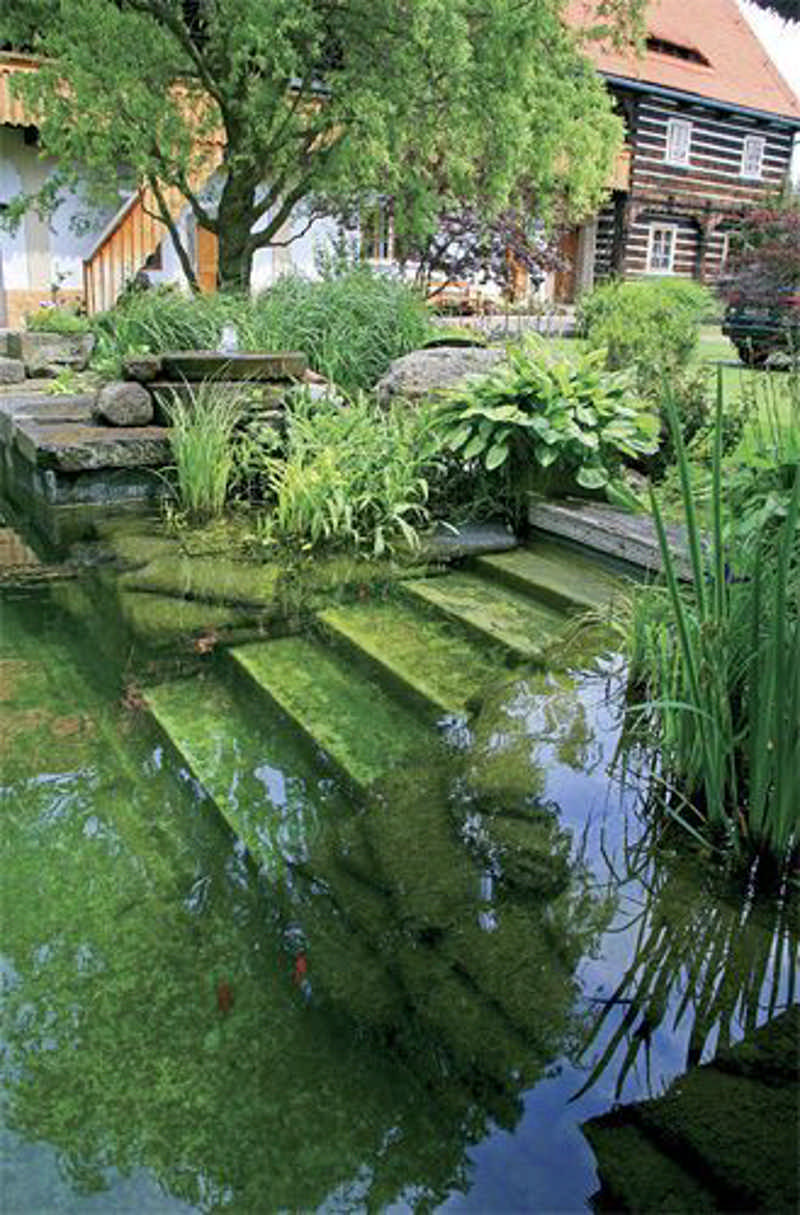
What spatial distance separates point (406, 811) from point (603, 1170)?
3.68 feet

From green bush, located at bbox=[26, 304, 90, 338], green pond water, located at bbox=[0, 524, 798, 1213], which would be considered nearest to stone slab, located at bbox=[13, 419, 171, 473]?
green pond water, located at bbox=[0, 524, 798, 1213]

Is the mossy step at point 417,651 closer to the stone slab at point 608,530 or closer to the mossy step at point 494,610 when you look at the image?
the mossy step at point 494,610

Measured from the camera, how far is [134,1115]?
5.55 feet

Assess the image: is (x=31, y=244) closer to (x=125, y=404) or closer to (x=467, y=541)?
(x=125, y=404)

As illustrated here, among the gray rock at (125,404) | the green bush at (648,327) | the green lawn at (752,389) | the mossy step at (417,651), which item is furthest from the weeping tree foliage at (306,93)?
the mossy step at (417,651)

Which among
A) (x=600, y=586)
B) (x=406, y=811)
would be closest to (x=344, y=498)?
(x=600, y=586)

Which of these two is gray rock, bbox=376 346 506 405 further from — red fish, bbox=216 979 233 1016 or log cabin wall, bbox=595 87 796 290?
log cabin wall, bbox=595 87 796 290

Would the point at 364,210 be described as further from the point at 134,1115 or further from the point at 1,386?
the point at 134,1115

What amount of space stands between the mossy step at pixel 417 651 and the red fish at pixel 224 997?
1325 mm

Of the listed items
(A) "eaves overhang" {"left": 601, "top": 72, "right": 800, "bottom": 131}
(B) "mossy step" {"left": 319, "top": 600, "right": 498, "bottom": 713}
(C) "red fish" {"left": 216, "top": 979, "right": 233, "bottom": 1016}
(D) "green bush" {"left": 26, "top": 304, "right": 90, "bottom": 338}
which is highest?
(A) "eaves overhang" {"left": 601, "top": 72, "right": 800, "bottom": 131}

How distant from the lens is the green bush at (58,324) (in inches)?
401

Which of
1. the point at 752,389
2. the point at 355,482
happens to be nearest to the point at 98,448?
the point at 355,482

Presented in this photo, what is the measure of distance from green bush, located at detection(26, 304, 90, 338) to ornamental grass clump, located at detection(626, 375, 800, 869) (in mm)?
8953

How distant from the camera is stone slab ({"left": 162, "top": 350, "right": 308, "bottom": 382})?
612cm
